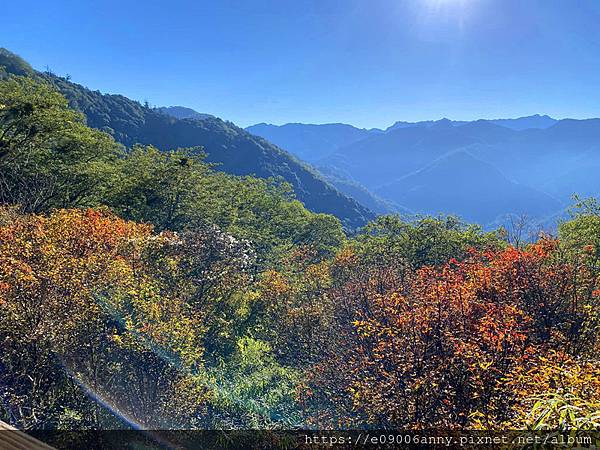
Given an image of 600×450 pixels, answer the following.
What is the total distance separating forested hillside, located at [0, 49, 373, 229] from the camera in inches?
5384

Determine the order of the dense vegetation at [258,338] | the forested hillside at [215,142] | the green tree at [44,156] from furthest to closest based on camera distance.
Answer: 1. the forested hillside at [215,142]
2. the green tree at [44,156]
3. the dense vegetation at [258,338]

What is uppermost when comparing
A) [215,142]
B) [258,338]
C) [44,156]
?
[215,142]

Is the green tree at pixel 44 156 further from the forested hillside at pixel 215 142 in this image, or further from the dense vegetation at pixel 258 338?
the forested hillside at pixel 215 142

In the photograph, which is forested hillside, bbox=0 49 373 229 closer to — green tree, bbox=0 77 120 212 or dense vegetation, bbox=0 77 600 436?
green tree, bbox=0 77 120 212

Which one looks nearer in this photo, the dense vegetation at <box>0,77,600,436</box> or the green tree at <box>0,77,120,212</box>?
the dense vegetation at <box>0,77,600,436</box>

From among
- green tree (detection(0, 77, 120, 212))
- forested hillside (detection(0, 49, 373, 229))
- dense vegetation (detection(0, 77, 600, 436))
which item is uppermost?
forested hillside (detection(0, 49, 373, 229))

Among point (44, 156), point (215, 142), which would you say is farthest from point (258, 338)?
point (215, 142)

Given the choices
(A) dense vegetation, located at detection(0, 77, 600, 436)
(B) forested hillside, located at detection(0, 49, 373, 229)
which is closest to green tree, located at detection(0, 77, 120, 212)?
(A) dense vegetation, located at detection(0, 77, 600, 436)

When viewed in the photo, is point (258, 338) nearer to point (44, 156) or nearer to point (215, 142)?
point (44, 156)

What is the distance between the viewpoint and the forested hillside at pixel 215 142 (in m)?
137

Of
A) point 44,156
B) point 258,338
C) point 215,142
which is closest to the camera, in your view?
point 258,338

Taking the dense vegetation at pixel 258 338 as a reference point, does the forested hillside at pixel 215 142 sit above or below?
above

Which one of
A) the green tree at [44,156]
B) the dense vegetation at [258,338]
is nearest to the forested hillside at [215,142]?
the green tree at [44,156]

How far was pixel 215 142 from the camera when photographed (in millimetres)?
161875
